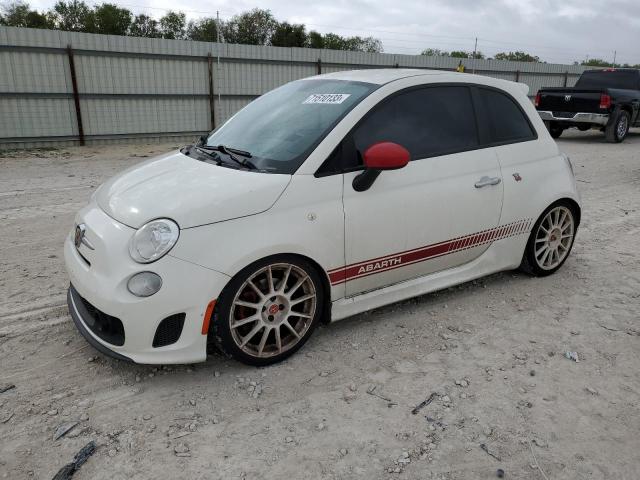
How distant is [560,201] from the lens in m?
4.44

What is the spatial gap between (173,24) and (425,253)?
4796 cm

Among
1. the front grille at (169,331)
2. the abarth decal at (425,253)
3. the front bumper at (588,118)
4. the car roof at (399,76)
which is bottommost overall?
the front grille at (169,331)

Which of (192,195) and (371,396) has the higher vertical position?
(192,195)

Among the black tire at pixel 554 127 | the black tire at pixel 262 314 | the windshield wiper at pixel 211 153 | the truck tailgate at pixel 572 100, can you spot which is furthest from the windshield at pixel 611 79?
the black tire at pixel 262 314

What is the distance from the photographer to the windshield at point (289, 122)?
128 inches

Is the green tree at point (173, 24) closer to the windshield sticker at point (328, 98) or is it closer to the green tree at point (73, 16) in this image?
the green tree at point (73, 16)

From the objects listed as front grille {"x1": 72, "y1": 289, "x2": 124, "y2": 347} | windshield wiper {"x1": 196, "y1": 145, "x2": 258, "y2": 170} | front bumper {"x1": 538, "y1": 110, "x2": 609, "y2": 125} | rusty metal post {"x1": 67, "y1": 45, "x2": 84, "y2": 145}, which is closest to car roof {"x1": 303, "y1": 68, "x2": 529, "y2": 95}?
windshield wiper {"x1": 196, "y1": 145, "x2": 258, "y2": 170}

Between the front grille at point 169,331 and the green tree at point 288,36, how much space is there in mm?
43474

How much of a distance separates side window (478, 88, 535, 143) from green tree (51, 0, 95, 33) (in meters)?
42.9

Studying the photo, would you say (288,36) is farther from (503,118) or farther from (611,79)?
(503,118)

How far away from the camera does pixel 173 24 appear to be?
45781 mm

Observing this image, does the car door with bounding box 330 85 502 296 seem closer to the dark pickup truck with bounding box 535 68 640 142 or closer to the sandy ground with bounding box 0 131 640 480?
the sandy ground with bounding box 0 131 640 480

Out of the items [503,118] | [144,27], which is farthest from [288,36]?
[503,118]

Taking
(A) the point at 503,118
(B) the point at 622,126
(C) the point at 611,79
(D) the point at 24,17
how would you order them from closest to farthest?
(A) the point at 503,118 < (B) the point at 622,126 < (C) the point at 611,79 < (D) the point at 24,17
